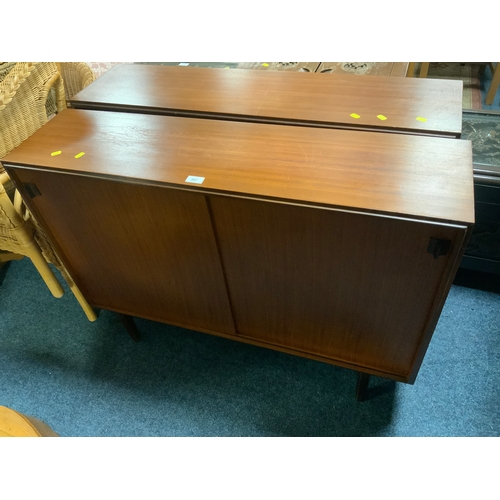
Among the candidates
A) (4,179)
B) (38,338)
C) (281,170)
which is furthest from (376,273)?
(38,338)

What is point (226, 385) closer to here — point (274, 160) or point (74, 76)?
point (274, 160)

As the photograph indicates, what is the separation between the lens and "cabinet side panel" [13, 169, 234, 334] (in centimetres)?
87

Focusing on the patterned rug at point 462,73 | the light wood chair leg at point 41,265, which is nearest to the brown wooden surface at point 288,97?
the light wood chair leg at point 41,265

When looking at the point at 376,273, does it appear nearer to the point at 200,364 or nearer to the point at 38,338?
the point at 200,364

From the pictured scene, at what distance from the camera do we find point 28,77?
3.64ft

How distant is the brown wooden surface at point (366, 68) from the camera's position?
153cm

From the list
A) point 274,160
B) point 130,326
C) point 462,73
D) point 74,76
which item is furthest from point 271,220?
point 462,73

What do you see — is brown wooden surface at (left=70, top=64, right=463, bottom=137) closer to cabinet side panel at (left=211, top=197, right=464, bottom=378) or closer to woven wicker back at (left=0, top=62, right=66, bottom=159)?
woven wicker back at (left=0, top=62, right=66, bottom=159)

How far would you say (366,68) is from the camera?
5.18ft

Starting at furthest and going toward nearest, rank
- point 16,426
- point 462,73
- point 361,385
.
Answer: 1. point 462,73
2. point 361,385
3. point 16,426

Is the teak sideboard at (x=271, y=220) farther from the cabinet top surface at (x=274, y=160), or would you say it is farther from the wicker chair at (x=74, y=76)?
the wicker chair at (x=74, y=76)

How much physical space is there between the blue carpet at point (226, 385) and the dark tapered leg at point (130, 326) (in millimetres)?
34

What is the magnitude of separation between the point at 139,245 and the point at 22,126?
0.61 metres

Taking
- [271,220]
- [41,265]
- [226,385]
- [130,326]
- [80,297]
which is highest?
[271,220]
